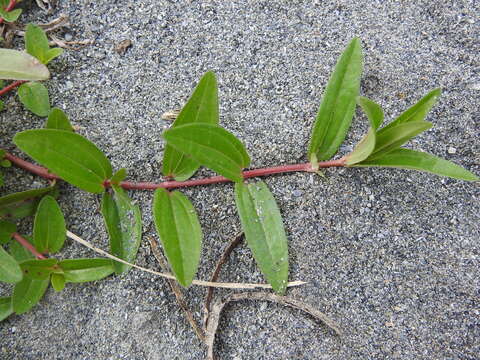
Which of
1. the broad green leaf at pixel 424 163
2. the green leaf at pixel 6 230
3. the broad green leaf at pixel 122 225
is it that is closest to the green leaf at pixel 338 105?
the broad green leaf at pixel 424 163

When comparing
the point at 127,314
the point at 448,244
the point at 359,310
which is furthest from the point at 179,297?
the point at 448,244

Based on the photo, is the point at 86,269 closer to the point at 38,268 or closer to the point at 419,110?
the point at 38,268

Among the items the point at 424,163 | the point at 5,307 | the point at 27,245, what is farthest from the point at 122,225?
the point at 424,163

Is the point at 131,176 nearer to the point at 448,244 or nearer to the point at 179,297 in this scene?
the point at 179,297

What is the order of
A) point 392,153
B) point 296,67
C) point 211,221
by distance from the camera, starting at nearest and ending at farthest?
point 392,153
point 211,221
point 296,67

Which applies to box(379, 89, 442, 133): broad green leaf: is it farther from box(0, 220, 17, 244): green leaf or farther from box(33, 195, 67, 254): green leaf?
box(0, 220, 17, 244): green leaf
